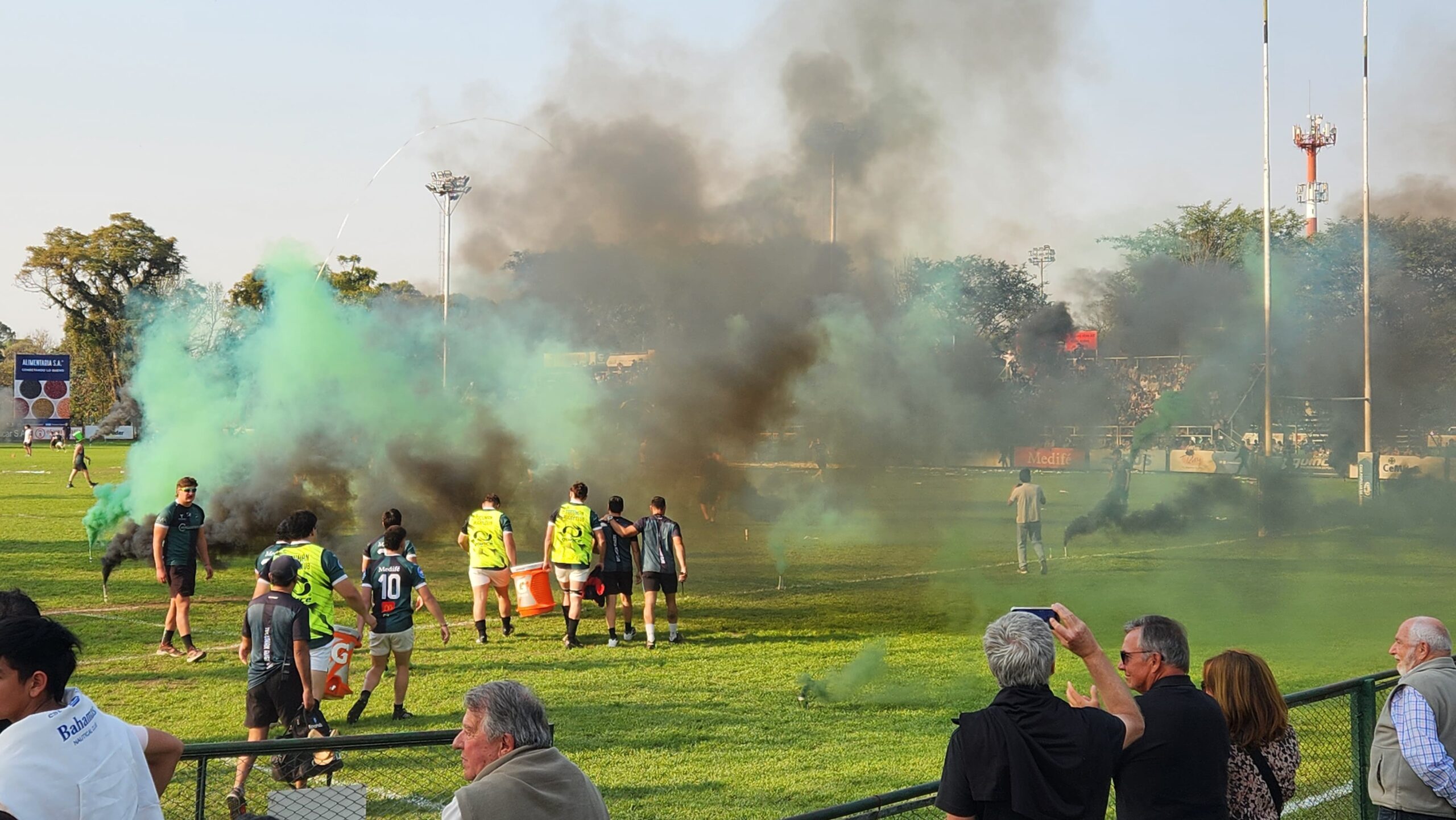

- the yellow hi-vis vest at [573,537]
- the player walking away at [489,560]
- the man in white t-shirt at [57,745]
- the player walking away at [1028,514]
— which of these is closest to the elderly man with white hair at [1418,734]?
the man in white t-shirt at [57,745]

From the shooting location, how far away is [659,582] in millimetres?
14195

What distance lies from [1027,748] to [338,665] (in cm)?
680

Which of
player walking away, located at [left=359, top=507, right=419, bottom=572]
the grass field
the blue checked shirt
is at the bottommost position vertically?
the grass field

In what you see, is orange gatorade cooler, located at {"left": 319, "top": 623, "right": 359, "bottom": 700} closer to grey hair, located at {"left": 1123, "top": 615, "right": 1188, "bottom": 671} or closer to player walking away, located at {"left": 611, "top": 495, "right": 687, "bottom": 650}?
player walking away, located at {"left": 611, "top": 495, "right": 687, "bottom": 650}

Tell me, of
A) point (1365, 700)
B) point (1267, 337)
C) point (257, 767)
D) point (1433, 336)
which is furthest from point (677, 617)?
point (1433, 336)

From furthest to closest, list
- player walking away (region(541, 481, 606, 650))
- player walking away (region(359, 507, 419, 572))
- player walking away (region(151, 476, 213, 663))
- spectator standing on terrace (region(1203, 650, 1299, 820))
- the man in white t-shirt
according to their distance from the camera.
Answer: player walking away (region(541, 481, 606, 650)) → player walking away (region(151, 476, 213, 663)) → player walking away (region(359, 507, 419, 572)) → spectator standing on terrace (region(1203, 650, 1299, 820)) → the man in white t-shirt

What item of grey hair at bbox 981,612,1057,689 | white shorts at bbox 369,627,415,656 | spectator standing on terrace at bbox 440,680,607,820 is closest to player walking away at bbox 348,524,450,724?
white shorts at bbox 369,627,415,656

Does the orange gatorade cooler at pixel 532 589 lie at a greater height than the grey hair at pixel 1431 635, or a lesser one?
lesser

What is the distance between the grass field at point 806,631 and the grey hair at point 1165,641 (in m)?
3.63

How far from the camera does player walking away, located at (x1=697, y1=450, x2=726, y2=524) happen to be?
21.3 metres

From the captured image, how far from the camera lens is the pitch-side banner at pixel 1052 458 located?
105ft

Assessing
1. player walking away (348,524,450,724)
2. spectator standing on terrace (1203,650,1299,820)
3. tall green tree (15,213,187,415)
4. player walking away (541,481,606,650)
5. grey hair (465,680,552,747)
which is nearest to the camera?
grey hair (465,680,552,747)

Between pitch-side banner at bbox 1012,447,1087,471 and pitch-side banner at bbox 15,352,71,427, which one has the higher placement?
pitch-side banner at bbox 15,352,71,427

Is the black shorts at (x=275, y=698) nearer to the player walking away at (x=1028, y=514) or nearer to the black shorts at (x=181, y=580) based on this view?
the black shorts at (x=181, y=580)
